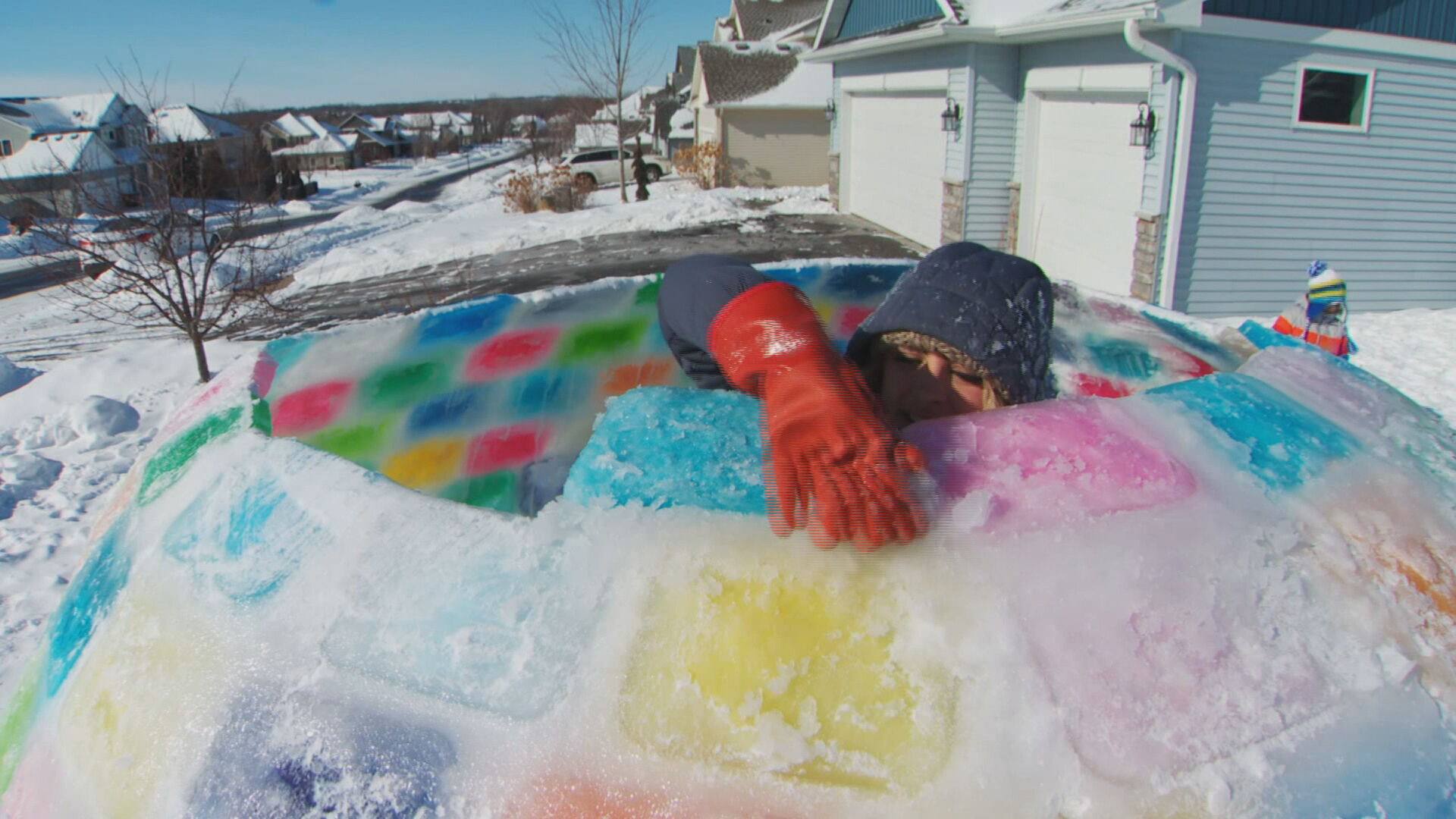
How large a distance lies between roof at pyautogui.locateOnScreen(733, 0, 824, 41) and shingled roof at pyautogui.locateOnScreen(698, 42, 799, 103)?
21.7 feet

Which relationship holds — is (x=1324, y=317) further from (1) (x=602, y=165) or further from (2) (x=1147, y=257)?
(1) (x=602, y=165)

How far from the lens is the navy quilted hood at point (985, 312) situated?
1.62 metres

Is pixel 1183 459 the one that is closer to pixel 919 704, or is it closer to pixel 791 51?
pixel 919 704

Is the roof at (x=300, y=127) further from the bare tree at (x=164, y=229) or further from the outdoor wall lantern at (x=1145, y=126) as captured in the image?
the outdoor wall lantern at (x=1145, y=126)

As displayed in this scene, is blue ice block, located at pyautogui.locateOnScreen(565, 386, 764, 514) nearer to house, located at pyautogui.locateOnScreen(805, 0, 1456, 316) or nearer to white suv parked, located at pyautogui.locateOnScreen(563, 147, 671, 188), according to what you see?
house, located at pyautogui.locateOnScreen(805, 0, 1456, 316)

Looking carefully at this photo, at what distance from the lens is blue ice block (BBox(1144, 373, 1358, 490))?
1189 millimetres

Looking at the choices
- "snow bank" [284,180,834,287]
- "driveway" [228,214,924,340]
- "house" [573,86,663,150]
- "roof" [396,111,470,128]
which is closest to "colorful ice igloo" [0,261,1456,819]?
"driveway" [228,214,924,340]

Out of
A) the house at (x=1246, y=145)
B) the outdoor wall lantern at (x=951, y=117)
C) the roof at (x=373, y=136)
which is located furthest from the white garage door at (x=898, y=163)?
the roof at (x=373, y=136)

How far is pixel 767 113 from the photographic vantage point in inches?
924

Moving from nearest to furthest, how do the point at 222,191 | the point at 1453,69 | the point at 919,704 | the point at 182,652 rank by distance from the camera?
the point at 919,704 → the point at 182,652 → the point at 1453,69 → the point at 222,191

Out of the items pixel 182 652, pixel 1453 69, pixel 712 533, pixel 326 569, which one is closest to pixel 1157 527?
pixel 712 533

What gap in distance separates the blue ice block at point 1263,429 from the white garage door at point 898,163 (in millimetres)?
12229

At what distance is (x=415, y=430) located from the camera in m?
2.45

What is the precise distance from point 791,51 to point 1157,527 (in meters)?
26.4
